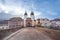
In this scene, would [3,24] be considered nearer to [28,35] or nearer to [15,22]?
[15,22]

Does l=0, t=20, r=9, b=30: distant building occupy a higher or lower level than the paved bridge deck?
higher

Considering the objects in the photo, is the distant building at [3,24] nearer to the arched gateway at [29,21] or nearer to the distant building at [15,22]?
the distant building at [15,22]

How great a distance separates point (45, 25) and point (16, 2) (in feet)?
3.68

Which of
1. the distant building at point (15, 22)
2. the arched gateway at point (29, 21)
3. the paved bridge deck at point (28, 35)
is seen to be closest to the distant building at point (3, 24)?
the distant building at point (15, 22)

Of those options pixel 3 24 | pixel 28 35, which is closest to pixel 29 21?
pixel 28 35

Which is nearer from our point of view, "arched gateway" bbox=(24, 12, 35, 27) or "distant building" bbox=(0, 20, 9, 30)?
"distant building" bbox=(0, 20, 9, 30)

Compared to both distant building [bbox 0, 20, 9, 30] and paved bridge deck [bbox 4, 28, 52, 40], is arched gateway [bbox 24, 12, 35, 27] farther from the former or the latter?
distant building [bbox 0, 20, 9, 30]

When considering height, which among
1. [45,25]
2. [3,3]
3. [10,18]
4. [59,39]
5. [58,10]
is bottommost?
[59,39]

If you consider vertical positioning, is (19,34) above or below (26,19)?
below

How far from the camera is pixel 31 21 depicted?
3201 mm

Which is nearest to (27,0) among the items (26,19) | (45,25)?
(26,19)

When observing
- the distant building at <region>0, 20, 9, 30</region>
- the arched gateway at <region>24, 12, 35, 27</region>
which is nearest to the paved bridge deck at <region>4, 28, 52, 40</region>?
the arched gateway at <region>24, 12, 35, 27</region>

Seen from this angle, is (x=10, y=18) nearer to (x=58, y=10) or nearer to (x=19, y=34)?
(x=19, y=34)

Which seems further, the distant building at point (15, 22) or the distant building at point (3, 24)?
the distant building at point (15, 22)
